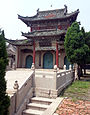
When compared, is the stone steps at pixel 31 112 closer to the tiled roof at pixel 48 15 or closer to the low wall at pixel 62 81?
the low wall at pixel 62 81

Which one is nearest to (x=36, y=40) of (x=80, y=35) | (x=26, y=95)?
(x=80, y=35)

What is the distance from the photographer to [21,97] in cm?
569

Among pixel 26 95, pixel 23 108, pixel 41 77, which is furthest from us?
pixel 41 77

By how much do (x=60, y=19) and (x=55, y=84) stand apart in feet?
43.1

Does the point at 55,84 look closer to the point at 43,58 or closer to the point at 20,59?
the point at 43,58

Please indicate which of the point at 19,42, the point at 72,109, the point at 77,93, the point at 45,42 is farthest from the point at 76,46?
the point at 19,42

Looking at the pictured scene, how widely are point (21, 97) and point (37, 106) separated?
37.2 inches

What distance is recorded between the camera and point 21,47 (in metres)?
17.9

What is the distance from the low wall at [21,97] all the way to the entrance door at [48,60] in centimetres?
980

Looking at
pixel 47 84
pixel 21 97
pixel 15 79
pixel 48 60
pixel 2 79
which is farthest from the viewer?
→ pixel 48 60

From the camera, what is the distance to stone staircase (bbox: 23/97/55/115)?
545cm

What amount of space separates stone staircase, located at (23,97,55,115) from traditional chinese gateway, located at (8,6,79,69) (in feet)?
30.8

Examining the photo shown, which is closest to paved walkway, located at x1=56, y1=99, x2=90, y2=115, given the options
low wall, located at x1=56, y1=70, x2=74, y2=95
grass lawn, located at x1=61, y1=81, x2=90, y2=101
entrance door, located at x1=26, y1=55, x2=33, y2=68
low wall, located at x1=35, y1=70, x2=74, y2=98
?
grass lawn, located at x1=61, y1=81, x2=90, y2=101

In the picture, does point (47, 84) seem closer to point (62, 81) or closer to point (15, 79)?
point (62, 81)
